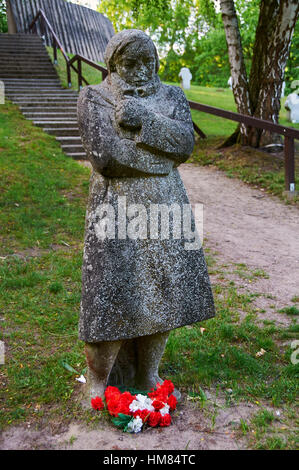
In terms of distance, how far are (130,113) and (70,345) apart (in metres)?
2.24

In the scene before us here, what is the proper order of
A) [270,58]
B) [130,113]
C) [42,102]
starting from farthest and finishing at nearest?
[42,102] < [270,58] < [130,113]

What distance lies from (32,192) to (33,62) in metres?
9.69

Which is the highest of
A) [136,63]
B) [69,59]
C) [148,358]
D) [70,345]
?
[69,59]

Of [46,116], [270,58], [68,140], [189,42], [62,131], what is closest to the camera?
[270,58]

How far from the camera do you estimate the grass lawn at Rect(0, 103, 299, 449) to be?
3236 millimetres

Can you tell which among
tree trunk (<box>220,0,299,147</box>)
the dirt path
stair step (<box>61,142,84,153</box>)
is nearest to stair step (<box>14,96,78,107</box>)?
stair step (<box>61,142,84,153</box>)

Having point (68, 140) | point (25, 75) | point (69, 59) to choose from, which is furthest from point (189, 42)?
point (68, 140)

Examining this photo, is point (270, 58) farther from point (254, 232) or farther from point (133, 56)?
point (133, 56)

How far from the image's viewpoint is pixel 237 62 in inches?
429

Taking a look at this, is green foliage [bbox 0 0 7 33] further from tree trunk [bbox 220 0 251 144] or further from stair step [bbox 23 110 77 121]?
tree trunk [bbox 220 0 251 144]

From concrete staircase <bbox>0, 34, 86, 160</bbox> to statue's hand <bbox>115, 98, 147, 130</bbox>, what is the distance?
312 inches

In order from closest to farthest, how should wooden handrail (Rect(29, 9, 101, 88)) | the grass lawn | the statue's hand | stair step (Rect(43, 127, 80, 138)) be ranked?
the statue's hand → the grass lawn → stair step (Rect(43, 127, 80, 138)) → wooden handrail (Rect(29, 9, 101, 88))

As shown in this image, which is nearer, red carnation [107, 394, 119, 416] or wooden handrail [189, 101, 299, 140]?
red carnation [107, 394, 119, 416]
